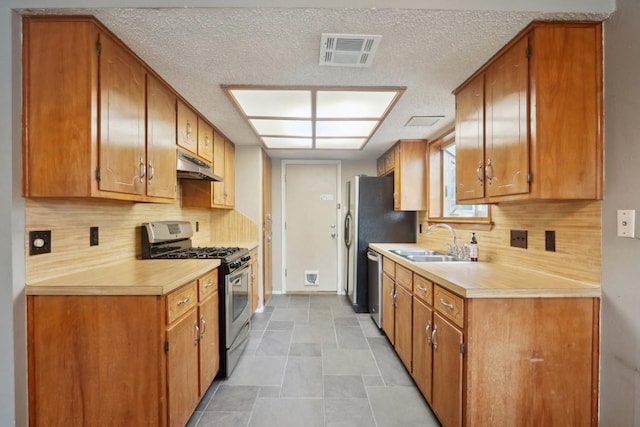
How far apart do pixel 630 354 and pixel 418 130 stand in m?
2.29

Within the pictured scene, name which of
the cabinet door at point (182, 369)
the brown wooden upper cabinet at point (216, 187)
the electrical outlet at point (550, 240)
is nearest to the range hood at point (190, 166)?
the brown wooden upper cabinet at point (216, 187)

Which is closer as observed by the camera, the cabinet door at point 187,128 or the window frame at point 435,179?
the cabinet door at point 187,128

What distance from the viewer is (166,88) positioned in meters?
2.04

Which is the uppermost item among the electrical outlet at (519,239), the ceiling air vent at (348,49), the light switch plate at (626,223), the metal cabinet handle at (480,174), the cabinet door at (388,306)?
the ceiling air vent at (348,49)

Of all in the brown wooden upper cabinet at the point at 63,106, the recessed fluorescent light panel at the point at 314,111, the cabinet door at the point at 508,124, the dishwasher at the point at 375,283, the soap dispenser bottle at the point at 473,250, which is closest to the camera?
the brown wooden upper cabinet at the point at 63,106

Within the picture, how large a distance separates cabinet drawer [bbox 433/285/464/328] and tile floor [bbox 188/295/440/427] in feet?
2.38

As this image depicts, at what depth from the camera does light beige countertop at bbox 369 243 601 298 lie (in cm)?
140

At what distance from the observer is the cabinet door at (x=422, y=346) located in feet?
5.99

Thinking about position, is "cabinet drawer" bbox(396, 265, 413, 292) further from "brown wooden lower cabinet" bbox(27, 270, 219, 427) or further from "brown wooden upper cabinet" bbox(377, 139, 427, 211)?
"brown wooden lower cabinet" bbox(27, 270, 219, 427)

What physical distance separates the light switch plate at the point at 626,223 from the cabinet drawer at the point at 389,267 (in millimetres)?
1536

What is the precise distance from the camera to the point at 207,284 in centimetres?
201

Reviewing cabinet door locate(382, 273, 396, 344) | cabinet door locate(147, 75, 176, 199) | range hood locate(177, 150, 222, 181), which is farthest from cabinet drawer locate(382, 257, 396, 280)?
cabinet door locate(147, 75, 176, 199)

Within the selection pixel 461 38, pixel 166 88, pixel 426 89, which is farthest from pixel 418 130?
pixel 166 88

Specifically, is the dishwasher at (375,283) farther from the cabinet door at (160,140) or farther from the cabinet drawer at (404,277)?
the cabinet door at (160,140)
